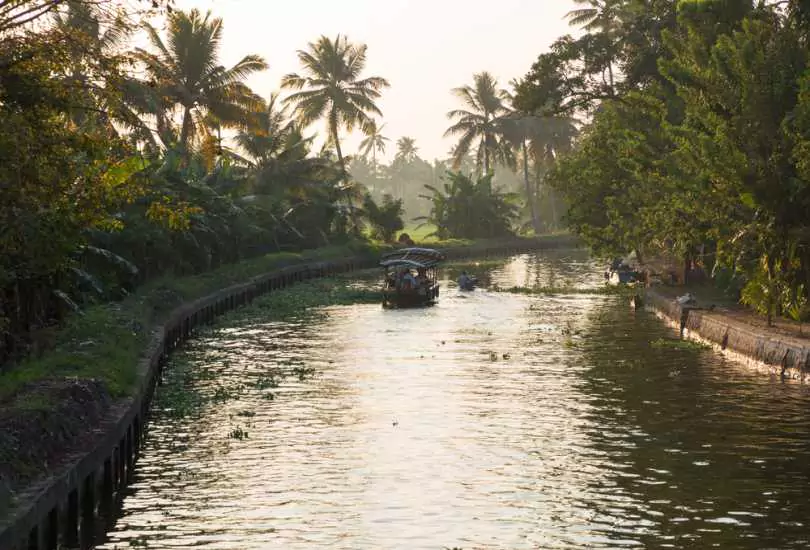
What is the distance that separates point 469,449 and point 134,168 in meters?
12.9

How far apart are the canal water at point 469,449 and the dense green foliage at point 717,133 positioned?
142 inches

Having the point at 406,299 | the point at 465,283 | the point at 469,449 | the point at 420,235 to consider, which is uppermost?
the point at 420,235

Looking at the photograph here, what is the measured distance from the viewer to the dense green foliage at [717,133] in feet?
119

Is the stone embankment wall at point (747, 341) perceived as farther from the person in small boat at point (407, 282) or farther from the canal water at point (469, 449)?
the person in small boat at point (407, 282)

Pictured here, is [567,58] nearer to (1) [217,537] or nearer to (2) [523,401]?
(2) [523,401]

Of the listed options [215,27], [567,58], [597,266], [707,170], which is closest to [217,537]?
[707,170]

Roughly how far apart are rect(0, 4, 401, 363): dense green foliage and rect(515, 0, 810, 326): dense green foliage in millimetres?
15199

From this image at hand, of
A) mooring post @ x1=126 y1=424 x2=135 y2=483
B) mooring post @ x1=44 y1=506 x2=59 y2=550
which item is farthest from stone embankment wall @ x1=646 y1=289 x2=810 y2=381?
mooring post @ x1=44 y1=506 x2=59 y2=550

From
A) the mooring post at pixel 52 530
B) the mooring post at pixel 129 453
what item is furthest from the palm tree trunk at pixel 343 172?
the mooring post at pixel 52 530

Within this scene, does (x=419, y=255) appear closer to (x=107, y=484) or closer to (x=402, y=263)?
(x=402, y=263)

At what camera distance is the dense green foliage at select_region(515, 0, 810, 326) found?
119 ft

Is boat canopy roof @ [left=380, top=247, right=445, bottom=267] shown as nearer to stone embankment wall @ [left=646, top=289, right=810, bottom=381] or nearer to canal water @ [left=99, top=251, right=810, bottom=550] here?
stone embankment wall @ [left=646, top=289, right=810, bottom=381]

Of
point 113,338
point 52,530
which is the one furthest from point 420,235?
point 52,530

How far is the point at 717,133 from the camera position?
3756cm
